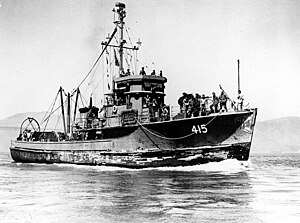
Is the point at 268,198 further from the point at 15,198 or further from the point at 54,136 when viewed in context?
the point at 54,136

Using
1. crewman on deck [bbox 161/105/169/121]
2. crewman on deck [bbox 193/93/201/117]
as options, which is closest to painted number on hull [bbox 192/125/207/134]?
crewman on deck [bbox 193/93/201/117]

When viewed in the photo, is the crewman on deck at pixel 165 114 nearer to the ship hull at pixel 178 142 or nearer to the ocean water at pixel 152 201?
the ship hull at pixel 178 142

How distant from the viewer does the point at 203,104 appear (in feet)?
70.6

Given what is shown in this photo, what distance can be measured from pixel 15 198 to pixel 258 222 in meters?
7.31

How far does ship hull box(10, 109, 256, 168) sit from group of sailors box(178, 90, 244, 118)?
0.46 m

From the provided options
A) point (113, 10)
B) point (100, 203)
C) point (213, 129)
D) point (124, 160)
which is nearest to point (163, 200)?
point (100, 203)

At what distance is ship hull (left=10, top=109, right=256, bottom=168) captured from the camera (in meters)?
20.7

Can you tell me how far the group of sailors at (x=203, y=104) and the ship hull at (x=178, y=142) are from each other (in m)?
0.46

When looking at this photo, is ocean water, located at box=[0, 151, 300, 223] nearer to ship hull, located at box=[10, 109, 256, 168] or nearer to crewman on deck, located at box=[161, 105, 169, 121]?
ship hull, located at box=[10, 109, 256, 168]

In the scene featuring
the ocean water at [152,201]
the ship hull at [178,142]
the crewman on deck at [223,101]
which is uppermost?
the crewman on deck at [223,101]

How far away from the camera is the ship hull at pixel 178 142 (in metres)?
20.7

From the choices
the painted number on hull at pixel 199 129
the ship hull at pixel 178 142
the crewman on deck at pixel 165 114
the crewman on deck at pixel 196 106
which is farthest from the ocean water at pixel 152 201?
the crewman on deck at pixel 165 114

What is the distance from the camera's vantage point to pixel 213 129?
828 inches

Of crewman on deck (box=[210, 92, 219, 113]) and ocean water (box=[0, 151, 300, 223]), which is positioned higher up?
crewman on deck (box=[210, 92, 219, 113])
